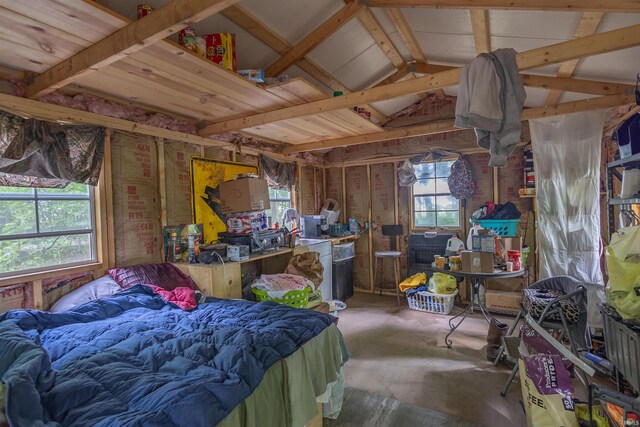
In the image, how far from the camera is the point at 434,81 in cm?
212

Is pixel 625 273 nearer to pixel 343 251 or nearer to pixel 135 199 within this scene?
pixel 343 251

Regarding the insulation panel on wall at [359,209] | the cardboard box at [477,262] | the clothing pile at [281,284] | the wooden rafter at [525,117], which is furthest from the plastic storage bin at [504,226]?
the clothing pile at [281,284]

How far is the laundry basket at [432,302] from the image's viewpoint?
398cm

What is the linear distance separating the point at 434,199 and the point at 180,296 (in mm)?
3723

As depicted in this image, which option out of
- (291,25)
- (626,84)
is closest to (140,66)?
(291,25)

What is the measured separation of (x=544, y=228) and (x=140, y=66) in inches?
153

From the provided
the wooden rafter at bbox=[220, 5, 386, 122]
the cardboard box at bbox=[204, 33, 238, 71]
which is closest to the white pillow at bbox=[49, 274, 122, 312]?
the cardboard box at bbox=[204, 33, 238, 71]

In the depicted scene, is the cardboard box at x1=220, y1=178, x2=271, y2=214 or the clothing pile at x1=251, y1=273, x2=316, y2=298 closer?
the clothing pile at x1=251, y1=273, x2=316, y2=298

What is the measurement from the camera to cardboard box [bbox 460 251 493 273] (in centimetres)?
274

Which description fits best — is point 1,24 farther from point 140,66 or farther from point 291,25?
point 291,25

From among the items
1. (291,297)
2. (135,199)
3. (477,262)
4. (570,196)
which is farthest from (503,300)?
(135,199)

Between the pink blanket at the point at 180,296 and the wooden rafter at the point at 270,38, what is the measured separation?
6.49ft

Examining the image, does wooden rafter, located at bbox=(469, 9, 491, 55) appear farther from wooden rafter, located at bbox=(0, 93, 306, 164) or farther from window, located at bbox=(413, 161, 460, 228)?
wooden rafter, located at bbox=(0, 93, 306, 164)

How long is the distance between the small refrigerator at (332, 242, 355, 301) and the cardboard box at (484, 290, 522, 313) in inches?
73.6
